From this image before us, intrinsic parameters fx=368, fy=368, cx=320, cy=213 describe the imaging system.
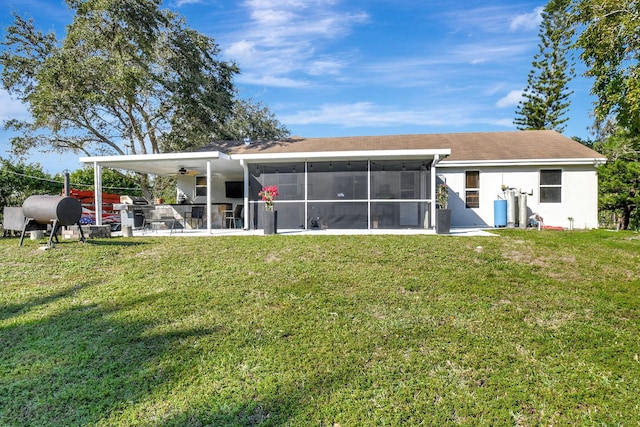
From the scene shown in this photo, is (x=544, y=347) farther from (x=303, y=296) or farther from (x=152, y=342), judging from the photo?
(x=152, y=342)

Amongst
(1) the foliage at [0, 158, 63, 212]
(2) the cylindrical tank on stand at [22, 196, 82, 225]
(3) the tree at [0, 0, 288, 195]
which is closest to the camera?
(2) the cylindrical tank on stand at [22, 196, 82, 225]

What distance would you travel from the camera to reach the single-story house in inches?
417

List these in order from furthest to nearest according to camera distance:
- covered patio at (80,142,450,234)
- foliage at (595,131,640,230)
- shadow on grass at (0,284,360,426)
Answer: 1. foliage at (595,131,640,230)
2. covered patio at (80,142,450,234)
3. shadow on grass at (0,284,360,426)

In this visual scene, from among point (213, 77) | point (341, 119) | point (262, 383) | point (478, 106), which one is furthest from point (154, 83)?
point (262, 383)

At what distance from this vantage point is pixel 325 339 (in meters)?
4.10

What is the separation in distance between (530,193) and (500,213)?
1.33 metres

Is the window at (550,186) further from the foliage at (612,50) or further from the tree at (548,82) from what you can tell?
the tree at (548,82)

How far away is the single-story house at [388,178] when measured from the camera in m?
10.6

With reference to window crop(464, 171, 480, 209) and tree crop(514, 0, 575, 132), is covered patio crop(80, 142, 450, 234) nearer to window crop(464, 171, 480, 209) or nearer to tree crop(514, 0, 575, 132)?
window crop(464, 171, 480, 209)

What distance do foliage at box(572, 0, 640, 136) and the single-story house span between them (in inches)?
75.6

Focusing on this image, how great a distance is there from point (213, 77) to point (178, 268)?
15.9 meters

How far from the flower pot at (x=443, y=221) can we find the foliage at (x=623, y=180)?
8.18 metres

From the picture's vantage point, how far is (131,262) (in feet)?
23.7

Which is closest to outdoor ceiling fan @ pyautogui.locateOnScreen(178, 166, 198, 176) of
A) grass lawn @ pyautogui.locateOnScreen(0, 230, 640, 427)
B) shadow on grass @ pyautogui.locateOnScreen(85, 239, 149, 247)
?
shadow on grass @ pyautogui.locateOnScreen(85, 239, 149, 247)
